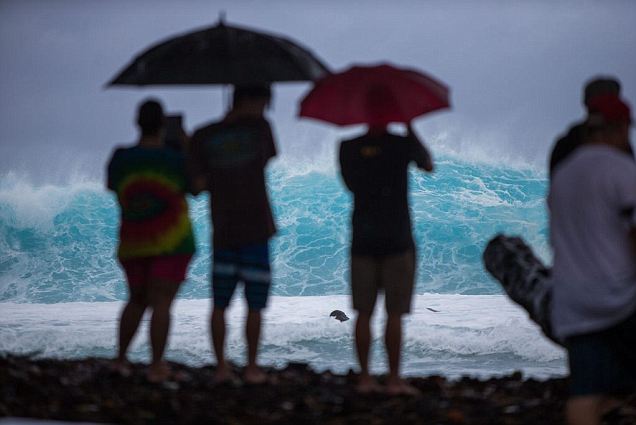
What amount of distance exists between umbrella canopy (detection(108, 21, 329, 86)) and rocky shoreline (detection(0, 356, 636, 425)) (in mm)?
2013

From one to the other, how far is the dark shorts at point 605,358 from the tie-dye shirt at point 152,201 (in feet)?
8.88

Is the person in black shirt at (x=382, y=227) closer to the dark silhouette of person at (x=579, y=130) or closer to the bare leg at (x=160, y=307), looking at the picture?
the dark silhouette of person at (x=579, y=130)

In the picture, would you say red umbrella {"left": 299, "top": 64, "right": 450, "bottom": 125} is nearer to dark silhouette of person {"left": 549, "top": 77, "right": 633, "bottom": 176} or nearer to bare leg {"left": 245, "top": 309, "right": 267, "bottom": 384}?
dark silhouette of person {"left": 549, "top": 77, "right": 633, "bottom": 176}

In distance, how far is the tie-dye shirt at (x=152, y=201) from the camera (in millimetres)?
6438

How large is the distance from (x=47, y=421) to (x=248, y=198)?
184 centimetres

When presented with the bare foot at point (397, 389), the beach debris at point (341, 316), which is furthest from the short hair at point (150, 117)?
the beach debris at point (341, 316)

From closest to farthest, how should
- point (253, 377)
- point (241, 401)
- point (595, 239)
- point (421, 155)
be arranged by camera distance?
point (595, 239) → point (241, 401) → point (421, 155) → point (253, 377)

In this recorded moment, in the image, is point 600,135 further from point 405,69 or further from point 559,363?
point 559,363

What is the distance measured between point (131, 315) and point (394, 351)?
1740 mm

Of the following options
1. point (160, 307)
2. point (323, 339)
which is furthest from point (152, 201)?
point (323, 339)

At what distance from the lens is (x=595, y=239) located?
15.3 ft

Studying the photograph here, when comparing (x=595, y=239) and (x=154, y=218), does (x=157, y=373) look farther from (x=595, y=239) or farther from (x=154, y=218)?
(x=595, y=239)

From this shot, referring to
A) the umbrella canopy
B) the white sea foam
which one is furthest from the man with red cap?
the white sea foam

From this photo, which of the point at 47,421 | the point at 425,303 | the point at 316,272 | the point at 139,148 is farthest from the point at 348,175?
the point at 316,272
